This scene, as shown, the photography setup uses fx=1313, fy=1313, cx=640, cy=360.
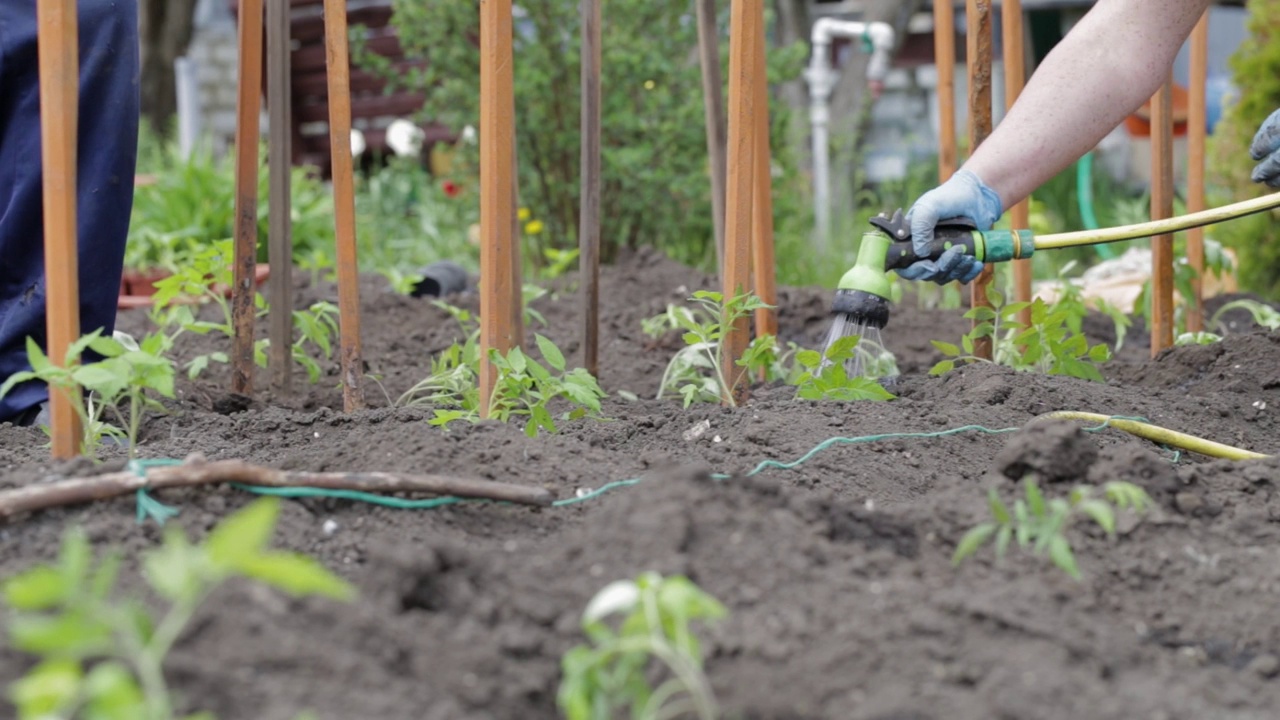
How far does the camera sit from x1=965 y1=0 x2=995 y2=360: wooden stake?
2725 millimetres

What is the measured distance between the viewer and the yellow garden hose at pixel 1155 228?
243 cm

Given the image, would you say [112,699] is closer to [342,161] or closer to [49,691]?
[49,691]

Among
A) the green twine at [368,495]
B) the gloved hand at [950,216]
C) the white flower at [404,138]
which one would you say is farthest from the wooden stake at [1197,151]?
the white flower at [404,138]

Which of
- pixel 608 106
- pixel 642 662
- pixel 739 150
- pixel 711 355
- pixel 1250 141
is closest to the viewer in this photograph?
pixel 642 662

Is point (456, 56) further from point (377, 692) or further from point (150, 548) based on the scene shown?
point (377, 692)

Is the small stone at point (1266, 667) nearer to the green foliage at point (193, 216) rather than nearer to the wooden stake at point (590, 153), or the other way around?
the wooden stake at point (590, 153)

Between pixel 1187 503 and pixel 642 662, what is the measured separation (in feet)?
2.92

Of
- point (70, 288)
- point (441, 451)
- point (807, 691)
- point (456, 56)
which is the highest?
point (456, 56)

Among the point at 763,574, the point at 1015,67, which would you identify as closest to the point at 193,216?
the point at 1015,67

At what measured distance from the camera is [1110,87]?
248cm

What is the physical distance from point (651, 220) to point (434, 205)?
165 centimetres

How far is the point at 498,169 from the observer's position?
2.18 m

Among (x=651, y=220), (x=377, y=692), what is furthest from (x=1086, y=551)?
(x=651, y=220)

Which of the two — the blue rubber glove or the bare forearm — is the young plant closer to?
the bare forearm
